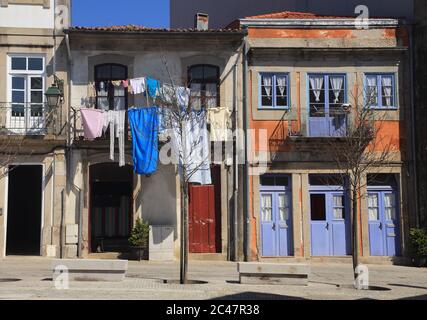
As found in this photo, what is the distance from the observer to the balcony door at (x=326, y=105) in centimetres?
1973

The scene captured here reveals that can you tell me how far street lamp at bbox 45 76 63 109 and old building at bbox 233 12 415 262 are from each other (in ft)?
19.4

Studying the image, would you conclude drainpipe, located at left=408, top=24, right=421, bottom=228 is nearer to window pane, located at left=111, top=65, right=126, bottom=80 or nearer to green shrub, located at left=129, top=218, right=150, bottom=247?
green shrub, located at left=129, top=218, right=150, bottom=247

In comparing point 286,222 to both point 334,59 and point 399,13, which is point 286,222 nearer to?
point 334,59

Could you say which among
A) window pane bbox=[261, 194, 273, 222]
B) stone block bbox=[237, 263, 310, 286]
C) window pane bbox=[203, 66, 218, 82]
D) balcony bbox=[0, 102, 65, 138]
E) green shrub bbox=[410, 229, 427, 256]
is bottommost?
stone block bbox=[237, 263, 310, 286]

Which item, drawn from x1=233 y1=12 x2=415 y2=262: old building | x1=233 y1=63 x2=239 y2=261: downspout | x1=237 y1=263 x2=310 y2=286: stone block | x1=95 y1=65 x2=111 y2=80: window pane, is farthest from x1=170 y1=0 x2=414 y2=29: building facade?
x1=237 y1=263 x2=310 y2=286: stone block

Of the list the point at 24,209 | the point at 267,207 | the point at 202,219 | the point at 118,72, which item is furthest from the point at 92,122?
the point at 267,207

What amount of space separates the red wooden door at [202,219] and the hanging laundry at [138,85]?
3.41 meters

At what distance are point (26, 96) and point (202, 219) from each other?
266 inches

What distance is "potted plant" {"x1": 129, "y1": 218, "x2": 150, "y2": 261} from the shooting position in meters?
19.0

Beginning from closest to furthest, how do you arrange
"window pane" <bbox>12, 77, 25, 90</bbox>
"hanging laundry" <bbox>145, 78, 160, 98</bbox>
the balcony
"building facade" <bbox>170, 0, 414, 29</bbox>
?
1. the balcony
2. "hanging laundry" <bbox>145, 78, 160, 98</bbox>
3. "window pane" <bbox>12, 77, 25, 90</bbox>
4. "building facade" <bbox>170, 0, 414, 29</bbox>

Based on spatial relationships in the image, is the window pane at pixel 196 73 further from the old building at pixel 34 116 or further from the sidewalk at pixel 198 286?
the sidewalk at pixel 198 286

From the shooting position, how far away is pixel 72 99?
64.2 feet

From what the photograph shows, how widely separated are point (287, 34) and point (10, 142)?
9.39 metres

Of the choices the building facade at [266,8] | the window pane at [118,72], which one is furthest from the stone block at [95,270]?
the building facade at [266,8]
